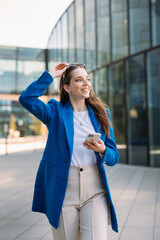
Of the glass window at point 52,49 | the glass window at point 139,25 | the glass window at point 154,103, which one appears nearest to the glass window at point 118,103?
the glass window at point 139,25

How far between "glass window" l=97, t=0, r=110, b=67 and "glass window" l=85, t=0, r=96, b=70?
669 mm

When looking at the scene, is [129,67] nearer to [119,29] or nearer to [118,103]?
[118,103]

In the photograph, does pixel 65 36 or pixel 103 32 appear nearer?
pixel 103 32

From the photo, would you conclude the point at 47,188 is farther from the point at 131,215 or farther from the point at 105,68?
the point at 105,68

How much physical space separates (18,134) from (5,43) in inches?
374

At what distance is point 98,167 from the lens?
2174 mm

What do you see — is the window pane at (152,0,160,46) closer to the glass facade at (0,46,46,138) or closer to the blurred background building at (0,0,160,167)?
the blurred background building at (0,0,160,167)

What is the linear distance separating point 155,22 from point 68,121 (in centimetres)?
936

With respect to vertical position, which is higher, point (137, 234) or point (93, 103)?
point (93, 103)

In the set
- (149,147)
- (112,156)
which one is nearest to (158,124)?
(149,147)

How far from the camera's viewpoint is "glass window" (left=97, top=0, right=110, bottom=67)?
43.2ft

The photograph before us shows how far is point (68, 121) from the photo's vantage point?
7.30 ft

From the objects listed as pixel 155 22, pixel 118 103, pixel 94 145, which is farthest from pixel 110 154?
pixel 118 103

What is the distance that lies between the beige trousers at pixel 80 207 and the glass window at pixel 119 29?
1042 cm
